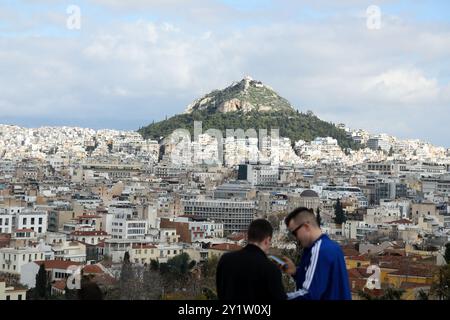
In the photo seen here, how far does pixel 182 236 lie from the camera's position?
30.3m

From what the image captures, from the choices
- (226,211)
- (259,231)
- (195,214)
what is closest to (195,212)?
(195,214)

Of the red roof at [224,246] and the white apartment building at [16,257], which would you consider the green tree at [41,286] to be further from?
the red roof at [224,246]

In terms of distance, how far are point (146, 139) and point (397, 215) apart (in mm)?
60712

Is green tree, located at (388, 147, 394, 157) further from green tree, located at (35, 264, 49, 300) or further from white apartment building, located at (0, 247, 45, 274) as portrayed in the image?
green tree, located at (35, 264, 49, 300)

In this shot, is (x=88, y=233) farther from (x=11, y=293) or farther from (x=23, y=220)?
(x=11, y=293)

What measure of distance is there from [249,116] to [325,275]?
88.3 meters

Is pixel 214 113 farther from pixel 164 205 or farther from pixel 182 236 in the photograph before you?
pixel 182 236

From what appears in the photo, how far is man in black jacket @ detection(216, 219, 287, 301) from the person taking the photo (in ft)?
10.3

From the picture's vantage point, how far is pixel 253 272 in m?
3.17

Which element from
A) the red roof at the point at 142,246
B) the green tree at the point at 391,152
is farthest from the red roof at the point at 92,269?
the green tree at the point at 391,152

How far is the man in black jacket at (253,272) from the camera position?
10.3 feet
